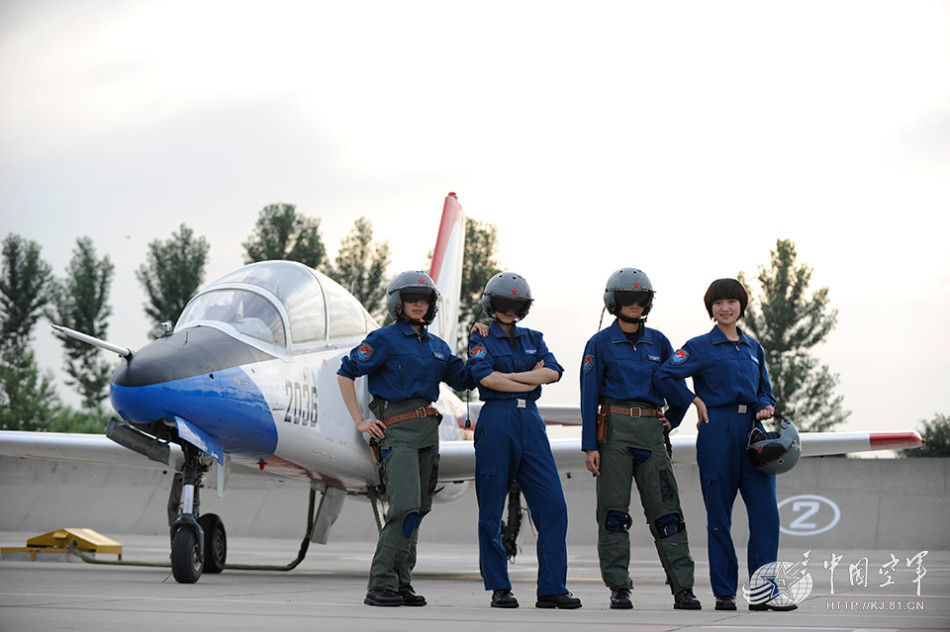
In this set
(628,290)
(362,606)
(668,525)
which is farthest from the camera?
(628,290)

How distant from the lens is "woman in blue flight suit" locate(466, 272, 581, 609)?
20.9 feet

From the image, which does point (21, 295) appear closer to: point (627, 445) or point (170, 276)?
point (170, 276)

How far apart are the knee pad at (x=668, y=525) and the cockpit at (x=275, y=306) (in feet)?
12.0

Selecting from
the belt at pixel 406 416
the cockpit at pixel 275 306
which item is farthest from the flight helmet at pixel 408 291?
the cockpit at pixel 275 306

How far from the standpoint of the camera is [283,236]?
51.7 m

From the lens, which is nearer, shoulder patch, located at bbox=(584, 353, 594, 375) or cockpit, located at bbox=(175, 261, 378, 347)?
shoulder patch, located at bbox=(584, 353, 594, 375)

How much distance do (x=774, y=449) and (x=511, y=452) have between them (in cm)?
151

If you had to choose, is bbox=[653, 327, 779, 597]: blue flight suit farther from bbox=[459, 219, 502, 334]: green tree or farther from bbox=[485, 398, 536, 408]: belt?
bbox=[459, 219, 502, 334]: green tree

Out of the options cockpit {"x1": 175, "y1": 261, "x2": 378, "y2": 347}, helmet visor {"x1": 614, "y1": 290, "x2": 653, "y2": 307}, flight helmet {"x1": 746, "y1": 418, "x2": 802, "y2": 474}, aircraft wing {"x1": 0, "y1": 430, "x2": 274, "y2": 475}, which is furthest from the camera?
aircraft wing {"x1": 0, "y1": 430, "x2": 274, "y2": 475}

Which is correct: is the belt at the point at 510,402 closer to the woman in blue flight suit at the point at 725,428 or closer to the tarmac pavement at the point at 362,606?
the woman in blue flight suit at the point at 725,428

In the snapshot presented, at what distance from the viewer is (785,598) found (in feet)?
20.3

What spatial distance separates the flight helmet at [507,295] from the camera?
6711mm

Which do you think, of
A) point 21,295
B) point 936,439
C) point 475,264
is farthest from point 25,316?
point 936,439

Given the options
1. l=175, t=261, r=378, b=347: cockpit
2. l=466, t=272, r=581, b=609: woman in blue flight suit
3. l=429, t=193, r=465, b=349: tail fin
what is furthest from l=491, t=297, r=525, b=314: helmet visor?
l=429, t=193, r=465, b=349: tail fin
